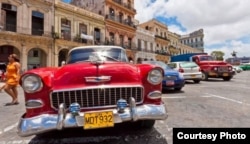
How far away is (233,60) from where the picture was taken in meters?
92.7

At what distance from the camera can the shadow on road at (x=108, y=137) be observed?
394 cm

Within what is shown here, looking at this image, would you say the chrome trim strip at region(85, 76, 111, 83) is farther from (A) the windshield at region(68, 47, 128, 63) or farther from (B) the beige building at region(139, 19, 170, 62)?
(B) the beige building at region(139, 19, 170, 62)

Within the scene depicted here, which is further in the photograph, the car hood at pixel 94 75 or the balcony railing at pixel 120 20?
the balcony railing at pixel 120 20

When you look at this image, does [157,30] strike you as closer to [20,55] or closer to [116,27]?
[116,27]

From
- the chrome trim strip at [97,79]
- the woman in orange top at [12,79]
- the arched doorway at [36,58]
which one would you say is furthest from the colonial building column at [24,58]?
the chrome trim strip at [97,79]

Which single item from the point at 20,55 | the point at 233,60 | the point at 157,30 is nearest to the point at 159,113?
the point at 20,55

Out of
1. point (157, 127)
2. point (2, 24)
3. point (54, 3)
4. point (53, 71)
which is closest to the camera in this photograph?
point (53, 71)

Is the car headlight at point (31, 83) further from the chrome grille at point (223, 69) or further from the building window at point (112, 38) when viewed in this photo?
the building window at point (112, 38)

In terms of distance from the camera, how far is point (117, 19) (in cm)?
3803

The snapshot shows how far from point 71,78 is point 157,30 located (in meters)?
49.6

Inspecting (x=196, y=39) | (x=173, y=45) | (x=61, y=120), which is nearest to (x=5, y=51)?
(x=61, y=120)

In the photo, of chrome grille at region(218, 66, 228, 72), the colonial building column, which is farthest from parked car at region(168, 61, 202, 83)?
the colonial building column

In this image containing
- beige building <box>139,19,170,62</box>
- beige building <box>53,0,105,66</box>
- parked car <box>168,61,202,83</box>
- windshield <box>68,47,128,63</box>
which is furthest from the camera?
beige building <box>139,19,170,62</box>

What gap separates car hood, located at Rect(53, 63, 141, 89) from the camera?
3.60 m
